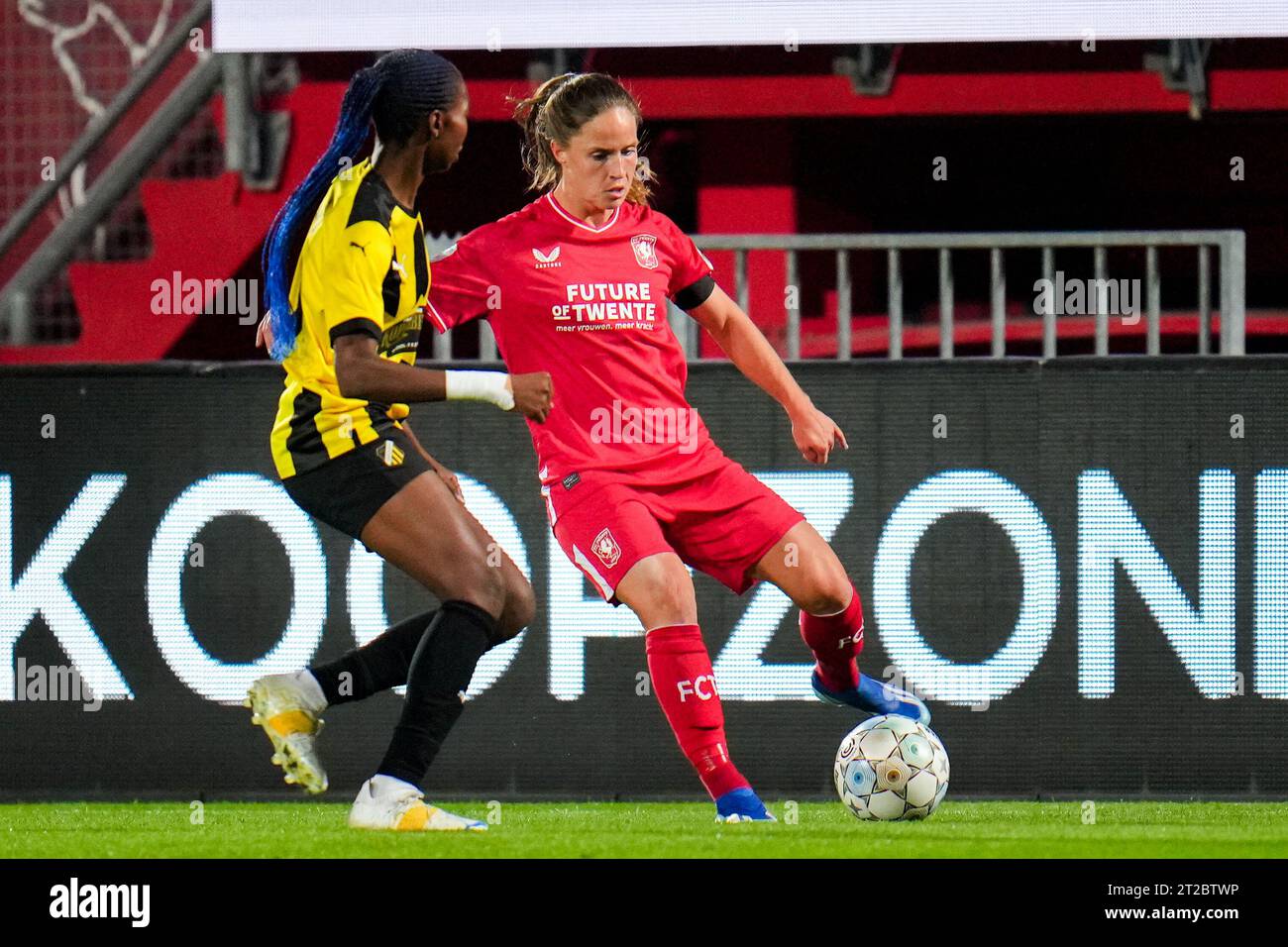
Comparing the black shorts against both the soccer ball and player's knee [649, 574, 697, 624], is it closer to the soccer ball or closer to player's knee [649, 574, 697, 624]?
player's knee [649, 574, 697, 624]

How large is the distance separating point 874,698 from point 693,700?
2.78ft

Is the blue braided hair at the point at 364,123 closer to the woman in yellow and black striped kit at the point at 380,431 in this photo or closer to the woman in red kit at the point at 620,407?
the woman in yellow and black striped kit at the point at 380,431

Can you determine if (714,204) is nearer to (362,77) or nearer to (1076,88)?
(1076,88)

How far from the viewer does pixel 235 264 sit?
10.9 meters

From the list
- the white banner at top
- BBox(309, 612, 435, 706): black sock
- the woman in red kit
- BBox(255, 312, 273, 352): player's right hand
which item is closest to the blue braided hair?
BBox(255, 312, 273, 352): player's right hand

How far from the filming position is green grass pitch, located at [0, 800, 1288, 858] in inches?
199

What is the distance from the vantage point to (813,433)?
588 centimetres

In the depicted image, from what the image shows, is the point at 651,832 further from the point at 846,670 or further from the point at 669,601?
the point at 846,670

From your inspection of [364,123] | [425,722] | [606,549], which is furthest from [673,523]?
[364,123]

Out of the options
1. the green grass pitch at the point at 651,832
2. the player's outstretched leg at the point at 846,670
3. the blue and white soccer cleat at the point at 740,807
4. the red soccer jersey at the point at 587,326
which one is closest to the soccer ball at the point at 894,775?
the green grass pitch at the point at 651,832

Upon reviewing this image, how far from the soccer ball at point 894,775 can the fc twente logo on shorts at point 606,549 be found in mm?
951

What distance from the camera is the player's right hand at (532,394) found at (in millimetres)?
5078

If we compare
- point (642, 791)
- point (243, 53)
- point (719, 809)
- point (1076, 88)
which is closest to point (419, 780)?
point (719, 809)

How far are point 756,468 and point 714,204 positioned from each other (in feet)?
15.8
